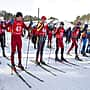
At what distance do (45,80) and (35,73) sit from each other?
105 cm

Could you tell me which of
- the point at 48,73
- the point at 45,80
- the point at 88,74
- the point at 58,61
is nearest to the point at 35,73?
the point at 48,73

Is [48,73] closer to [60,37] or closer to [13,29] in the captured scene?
[13,29]

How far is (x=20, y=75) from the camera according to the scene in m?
8.67

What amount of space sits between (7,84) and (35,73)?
72.3 inches

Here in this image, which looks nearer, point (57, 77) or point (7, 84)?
point (7, 84)

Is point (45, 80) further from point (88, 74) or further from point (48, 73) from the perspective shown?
point (88, 74)

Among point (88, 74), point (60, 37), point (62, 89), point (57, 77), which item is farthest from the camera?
point (60, 37)

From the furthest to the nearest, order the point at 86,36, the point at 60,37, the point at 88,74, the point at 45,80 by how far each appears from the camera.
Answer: the point at 86,36, the point at 60,37, the point at 88,74, the point at 45,80

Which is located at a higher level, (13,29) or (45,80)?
(13,29)

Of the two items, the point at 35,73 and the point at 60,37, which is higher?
the point at 60,37

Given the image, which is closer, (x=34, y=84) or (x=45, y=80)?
(x=34, y=84)

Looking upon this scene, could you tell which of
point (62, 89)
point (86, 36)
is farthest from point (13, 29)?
point (86, 36)

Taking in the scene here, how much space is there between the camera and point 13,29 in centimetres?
933

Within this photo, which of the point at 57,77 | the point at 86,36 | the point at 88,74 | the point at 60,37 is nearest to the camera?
the point at 57,77
